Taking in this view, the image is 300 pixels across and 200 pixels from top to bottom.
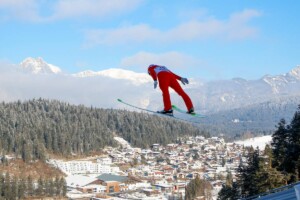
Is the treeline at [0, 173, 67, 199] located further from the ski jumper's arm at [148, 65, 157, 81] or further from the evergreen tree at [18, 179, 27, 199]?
the ski jumper's arm at [148, 65, 157, 81]

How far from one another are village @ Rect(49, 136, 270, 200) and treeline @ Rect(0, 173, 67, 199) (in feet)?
9.92

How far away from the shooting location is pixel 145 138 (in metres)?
137

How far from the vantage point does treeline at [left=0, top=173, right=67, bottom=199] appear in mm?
65006

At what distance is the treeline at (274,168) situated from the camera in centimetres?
2398

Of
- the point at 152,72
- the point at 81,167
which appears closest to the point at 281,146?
the point at 152,72

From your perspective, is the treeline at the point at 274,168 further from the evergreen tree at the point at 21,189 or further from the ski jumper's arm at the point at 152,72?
the evergreen tree at the point at 21,189

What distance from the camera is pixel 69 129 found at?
384 ft

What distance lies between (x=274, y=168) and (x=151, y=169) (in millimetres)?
80497

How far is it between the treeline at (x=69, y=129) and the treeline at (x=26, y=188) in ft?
79.0

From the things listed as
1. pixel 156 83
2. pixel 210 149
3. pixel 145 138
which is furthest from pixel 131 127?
pixel 156 83

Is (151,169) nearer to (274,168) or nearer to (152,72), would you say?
(274,168)

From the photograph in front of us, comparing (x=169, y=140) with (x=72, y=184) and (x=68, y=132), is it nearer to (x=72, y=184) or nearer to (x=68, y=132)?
(x=68, y=132)

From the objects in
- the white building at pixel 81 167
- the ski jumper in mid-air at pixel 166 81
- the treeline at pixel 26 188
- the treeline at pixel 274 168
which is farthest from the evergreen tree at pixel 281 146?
the white building at pixel 81 167

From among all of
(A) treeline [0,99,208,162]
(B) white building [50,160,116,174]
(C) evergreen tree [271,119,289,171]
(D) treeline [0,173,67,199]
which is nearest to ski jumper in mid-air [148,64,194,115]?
(C) evergreen tree [271,119,289,171]
